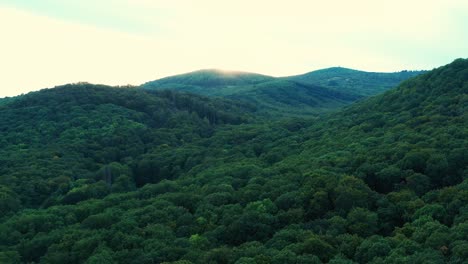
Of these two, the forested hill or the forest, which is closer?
the forest

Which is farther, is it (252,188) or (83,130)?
(83,130)

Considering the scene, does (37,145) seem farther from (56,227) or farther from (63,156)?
(56,227)

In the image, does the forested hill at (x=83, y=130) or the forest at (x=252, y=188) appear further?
the forested hill at (x=83, y=130)

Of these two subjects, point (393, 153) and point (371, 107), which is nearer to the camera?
point (393, 153)

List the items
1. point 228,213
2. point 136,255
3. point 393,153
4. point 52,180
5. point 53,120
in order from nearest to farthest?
point 136,255
point 228,213
point 393,153
point 52,180
point 53,120

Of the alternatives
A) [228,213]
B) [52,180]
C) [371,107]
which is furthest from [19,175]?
[371,107]

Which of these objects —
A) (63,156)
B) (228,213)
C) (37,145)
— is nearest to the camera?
(228,213)

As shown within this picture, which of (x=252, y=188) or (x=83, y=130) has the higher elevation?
(x=83, y=130)

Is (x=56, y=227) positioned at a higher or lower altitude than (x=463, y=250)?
lower
